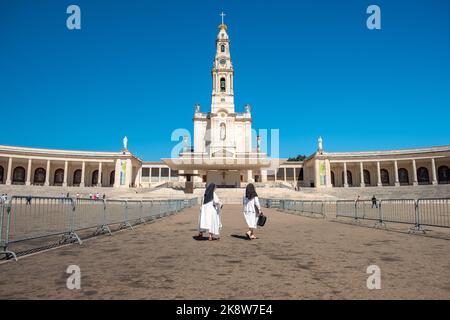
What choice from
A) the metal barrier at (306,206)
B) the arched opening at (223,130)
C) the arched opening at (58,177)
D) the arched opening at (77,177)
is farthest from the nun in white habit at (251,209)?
the arched opening at (77,177)

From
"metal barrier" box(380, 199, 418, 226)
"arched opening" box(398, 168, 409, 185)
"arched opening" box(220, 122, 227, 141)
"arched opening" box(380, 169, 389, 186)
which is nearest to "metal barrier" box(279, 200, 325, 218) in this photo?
"metal barrier" box(380, 199, 418, 226)

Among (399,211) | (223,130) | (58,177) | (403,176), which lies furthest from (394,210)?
(58,177)

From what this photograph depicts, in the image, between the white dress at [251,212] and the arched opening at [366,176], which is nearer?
the white dress at [251,212]

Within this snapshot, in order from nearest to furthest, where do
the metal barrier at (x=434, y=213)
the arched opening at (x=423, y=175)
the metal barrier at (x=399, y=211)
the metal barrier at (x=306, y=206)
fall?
the metal barrier at (x=434, y=213) < the metal barrier at (x=399, y=211) < the metal barrier at (x=306, y=206) < the arched opening at (x=423, y=175)

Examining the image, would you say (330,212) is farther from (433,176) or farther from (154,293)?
(433,176)

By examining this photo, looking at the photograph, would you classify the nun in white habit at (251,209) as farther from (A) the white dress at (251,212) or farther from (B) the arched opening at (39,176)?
(B) the arched opening at (39,176)

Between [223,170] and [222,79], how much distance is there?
23027 millimetres

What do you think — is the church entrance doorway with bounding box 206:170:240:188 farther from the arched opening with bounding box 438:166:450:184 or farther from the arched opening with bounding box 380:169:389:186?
the arched opening with bounding box 438:166:450:184

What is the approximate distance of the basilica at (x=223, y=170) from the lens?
57.0m

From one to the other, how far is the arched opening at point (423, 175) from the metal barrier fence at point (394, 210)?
164ft

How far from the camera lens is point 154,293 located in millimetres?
3629

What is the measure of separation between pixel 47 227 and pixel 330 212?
1657cm

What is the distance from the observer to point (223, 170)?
5200 centimetres
